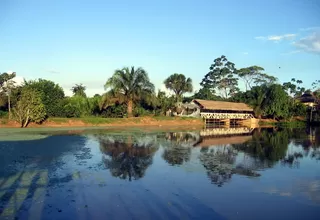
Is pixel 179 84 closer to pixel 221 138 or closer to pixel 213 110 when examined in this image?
pixel 213 110

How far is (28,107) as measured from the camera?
109ft

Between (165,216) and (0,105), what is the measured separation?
3580 cm

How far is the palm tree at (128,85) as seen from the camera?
135ft

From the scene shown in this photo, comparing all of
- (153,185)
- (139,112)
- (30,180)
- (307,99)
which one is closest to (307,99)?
(307,99)

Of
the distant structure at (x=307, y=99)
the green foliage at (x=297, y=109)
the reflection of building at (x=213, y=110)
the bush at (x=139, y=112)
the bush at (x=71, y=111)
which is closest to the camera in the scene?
the bush at (x=71, y=111)

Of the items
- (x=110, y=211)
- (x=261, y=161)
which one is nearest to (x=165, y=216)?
(x=110, y=211)

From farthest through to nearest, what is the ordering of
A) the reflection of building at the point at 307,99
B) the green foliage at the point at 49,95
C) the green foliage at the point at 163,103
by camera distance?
the reflection of building at the point at 307,99 < the green foliage at the point at 163,103 < the green foliage at the point at 49,95

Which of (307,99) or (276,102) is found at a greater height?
(307,99)

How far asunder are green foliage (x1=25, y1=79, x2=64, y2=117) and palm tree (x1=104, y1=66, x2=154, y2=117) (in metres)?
6.17

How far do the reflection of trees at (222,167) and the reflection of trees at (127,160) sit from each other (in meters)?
2.81

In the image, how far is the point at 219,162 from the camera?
15.7 meters

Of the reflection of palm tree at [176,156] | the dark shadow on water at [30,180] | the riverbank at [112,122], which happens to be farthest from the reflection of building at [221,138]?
the riverbank at [112,122]

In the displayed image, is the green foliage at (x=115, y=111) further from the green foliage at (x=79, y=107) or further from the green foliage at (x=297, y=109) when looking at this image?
the green foliage at (x=297, y=109)

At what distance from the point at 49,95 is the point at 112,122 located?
8548 millimetres
